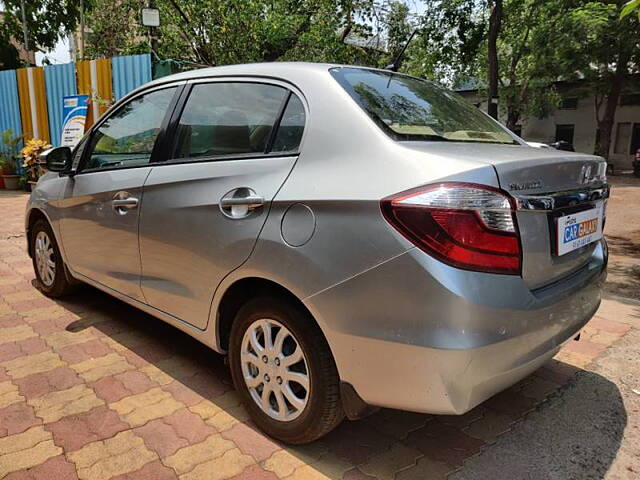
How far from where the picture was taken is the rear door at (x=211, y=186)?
2.20 metres

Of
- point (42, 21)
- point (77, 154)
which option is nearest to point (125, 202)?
point (77, 154)

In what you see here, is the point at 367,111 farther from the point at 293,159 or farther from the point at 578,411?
the point at 578,411

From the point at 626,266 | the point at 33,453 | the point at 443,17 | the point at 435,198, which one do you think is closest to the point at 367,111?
the point at 435,198

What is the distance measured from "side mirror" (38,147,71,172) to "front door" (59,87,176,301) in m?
0.14

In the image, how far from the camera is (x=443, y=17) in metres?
13.2

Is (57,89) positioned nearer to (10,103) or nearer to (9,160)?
(10,103)

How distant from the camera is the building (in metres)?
24.2

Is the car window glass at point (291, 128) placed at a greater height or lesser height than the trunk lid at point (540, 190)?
greater

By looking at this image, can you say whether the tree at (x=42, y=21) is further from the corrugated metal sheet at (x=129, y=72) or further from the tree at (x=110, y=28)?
the corrugated metal sheet at (x=129, y=72)

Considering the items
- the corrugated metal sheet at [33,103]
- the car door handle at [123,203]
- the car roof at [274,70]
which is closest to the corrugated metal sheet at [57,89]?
the corrugated metal sheet at [33,103]

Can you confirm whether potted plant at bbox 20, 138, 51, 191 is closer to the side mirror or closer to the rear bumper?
the side mirror

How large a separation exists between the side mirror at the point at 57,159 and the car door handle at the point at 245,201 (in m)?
1.86

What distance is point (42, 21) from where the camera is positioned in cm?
1677

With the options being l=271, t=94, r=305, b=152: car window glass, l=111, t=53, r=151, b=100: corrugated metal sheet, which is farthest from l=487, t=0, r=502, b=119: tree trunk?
l=271, t=94, r=305, b=152: car window glass
